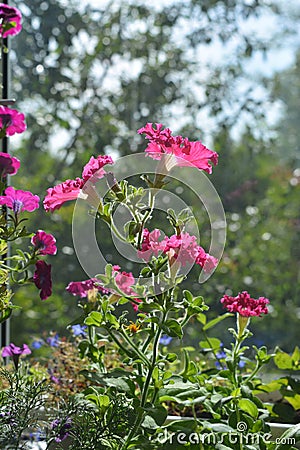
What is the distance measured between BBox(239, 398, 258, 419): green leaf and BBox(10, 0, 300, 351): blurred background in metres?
0.55

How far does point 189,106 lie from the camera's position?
1.58 metres

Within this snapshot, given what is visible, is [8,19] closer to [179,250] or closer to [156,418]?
[179,250]

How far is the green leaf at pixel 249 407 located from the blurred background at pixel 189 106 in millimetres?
555

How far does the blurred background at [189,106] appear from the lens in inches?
60.0

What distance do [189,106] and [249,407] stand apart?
879mm

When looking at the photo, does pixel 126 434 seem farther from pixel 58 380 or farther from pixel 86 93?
pixel 86 93

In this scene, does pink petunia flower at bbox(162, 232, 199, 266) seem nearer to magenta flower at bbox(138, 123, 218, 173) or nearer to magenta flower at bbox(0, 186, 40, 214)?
magenta flower at bbox(138, 123, 218, 173)

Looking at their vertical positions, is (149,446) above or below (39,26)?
below

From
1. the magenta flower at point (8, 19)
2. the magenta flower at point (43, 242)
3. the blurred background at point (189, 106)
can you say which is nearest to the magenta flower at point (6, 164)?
the magenta flower at point (43, 242)

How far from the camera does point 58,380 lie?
1.09 meters

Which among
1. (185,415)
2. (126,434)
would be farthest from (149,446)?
(185,415)

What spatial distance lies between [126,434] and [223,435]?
0.45ft

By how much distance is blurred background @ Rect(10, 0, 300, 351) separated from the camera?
152 cm

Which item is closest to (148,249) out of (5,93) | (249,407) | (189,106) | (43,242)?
(43,242)
